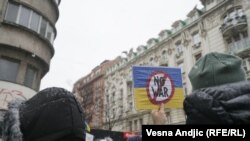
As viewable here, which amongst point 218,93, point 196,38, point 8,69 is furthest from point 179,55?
point 218,93

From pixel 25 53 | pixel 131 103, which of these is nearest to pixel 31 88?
pixel 25 53

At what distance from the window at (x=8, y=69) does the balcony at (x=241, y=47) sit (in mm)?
17406

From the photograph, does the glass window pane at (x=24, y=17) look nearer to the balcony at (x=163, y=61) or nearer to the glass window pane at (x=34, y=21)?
the glass window pane at (x=34, y=21)

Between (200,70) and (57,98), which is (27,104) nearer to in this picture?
(57,98)

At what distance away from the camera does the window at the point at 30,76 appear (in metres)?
12.1

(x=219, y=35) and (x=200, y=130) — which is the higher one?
(x=219, y=35)

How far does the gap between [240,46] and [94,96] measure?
105ft

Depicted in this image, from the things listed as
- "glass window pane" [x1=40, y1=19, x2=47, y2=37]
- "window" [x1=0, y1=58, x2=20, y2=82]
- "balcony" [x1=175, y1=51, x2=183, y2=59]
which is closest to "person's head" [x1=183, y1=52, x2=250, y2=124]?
"window" [x1=0, y1=58, x2=20, y2=82]

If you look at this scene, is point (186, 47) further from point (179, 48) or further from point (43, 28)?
point (43, 28)

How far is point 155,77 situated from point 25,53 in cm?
890

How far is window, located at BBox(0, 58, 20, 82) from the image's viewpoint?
11.2 metres

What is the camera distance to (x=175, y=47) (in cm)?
2909

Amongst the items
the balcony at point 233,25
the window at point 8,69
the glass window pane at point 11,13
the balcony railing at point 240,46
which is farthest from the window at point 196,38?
the window at point 8,69

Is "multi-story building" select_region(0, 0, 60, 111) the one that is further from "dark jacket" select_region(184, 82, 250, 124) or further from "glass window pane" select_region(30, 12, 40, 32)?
"dark jacket" select_region(184, 82, 250, 124)
